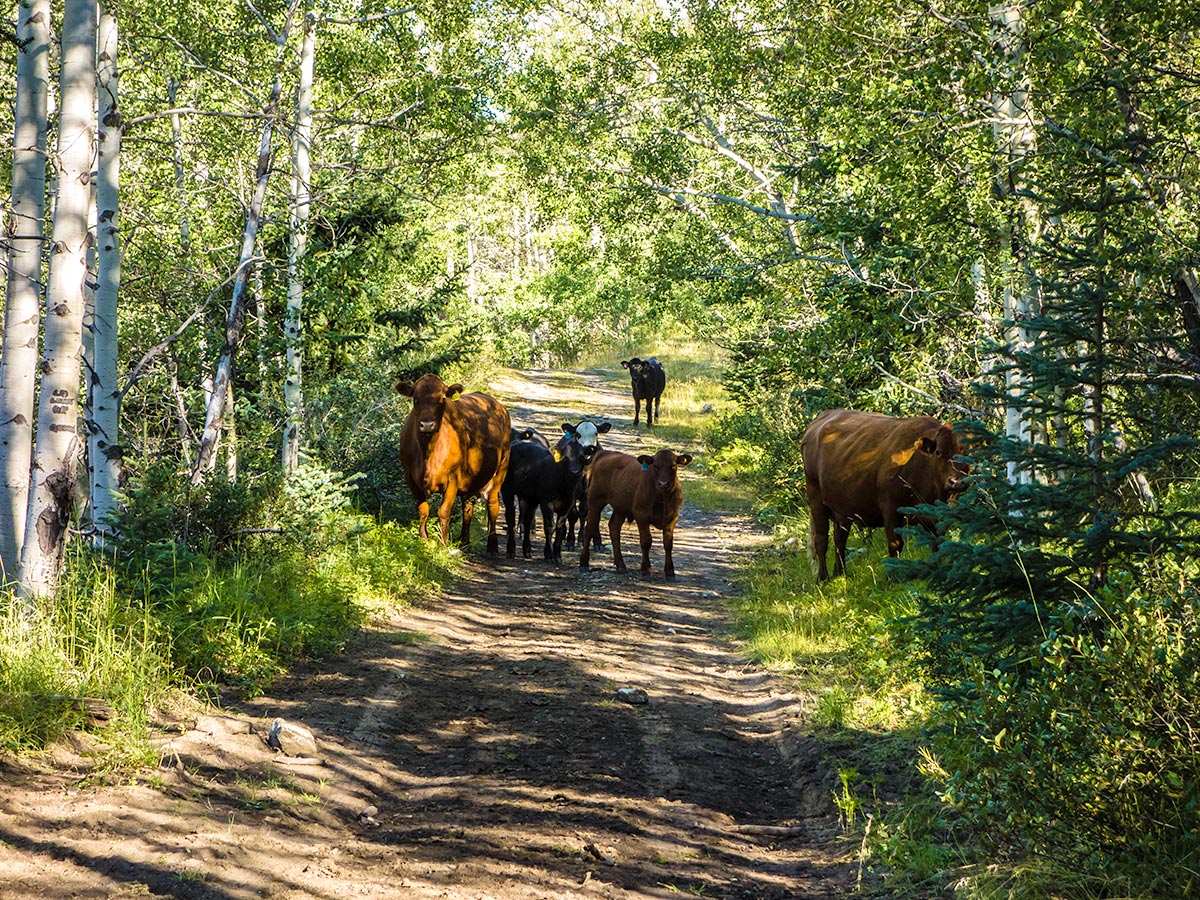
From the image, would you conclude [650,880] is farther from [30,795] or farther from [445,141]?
[445,141]

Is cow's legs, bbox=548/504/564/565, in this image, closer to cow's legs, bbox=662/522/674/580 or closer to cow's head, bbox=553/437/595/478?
cow's head, bbox=553/437/595/478

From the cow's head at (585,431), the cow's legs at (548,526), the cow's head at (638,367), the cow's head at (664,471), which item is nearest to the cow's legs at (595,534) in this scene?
the cow's legs at (548,526)

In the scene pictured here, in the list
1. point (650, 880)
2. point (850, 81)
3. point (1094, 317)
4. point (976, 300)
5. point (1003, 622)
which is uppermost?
point (850, 81)

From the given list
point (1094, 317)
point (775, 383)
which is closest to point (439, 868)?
point (1094, 317)

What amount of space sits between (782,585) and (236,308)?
610 centimetres

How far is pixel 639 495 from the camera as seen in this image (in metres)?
13.0

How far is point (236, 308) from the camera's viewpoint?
9.82 m

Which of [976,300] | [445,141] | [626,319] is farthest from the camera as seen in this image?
[626,319]

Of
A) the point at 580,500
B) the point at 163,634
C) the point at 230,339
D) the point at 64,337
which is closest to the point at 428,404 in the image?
the point at 580,500

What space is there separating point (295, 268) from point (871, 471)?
6.17m

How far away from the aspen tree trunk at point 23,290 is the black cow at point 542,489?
7864mm

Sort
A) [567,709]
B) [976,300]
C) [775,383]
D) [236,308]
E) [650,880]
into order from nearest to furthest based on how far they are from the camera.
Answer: [650,880] < [567,709] < [236,308] < [976,300] < [775,383]

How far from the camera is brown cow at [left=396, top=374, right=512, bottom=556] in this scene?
13.2 metres

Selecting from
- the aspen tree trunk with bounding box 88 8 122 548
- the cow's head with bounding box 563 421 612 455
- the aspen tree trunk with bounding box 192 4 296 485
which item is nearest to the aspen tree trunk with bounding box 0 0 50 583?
the aspen tree trunk with bounding box 88 8 122 548
